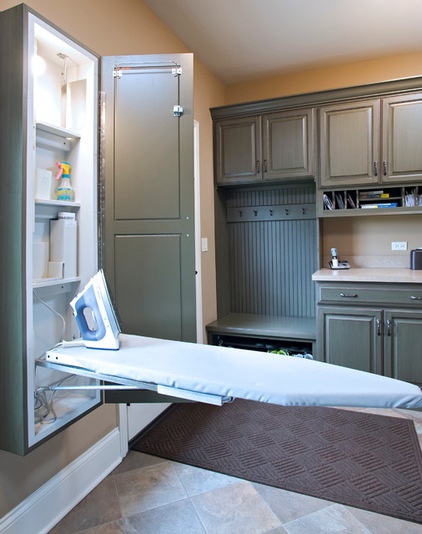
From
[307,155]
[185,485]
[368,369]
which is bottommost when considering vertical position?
[185,485]

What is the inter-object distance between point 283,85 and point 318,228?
1518 mm

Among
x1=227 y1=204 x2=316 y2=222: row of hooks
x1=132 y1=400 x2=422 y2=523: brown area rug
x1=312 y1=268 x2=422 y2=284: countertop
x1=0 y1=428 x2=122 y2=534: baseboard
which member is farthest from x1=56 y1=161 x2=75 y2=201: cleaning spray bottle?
x1=227 y1=204 x2=316 y2=222: row of hooks

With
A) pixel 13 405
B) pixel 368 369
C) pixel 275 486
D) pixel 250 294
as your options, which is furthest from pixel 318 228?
pixel 13 405

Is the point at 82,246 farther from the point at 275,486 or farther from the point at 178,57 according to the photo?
the point at 275,486

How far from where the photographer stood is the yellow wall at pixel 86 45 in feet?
5.04

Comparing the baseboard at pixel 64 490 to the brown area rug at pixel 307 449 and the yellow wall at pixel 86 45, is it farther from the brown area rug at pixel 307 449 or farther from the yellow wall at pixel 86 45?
the brown area rug at pixel 307 449

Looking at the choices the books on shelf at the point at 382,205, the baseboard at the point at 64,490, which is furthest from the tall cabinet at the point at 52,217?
the books on shelf at the point at 382,205

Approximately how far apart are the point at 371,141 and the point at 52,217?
2.54 meters

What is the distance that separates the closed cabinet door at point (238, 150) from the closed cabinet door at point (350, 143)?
577 mm

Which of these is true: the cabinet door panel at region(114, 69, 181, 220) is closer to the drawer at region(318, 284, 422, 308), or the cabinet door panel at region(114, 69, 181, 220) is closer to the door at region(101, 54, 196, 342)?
the door at region(101, 54, 196, 342)

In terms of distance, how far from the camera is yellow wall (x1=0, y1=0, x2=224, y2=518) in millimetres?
1536

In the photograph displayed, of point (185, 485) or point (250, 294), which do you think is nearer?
point (185, 485)

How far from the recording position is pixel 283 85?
362cm

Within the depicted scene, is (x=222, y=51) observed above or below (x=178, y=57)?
above
